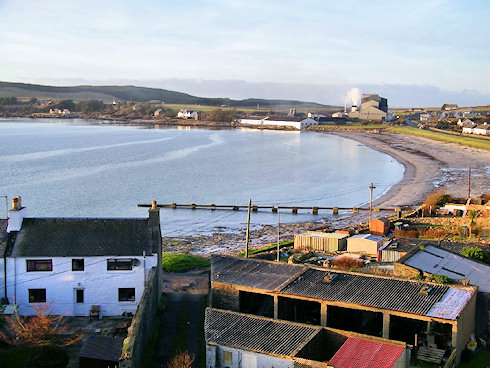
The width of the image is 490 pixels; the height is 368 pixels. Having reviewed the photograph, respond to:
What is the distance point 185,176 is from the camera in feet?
235

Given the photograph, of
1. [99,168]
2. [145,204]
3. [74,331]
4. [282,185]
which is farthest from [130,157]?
[74,331]

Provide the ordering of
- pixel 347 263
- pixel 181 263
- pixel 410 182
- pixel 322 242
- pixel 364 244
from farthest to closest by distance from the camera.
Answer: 1. pixel 410 182
2. pixel 322 242
3. pixel 364 244
4. pixel 181 263
5. pixel 347 263

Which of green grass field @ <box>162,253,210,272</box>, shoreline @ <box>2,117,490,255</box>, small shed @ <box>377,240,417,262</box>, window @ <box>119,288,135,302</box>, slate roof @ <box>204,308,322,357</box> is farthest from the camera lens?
shoreline @ <box>2,117,490,255</box>

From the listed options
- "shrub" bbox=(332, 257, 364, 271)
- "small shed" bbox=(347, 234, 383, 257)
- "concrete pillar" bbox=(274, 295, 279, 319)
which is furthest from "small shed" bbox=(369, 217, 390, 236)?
"concrete pillar" bbox=(274, 295, 279, 319)

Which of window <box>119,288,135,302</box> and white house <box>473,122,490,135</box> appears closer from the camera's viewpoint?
window <box>119,288,135,302</box>

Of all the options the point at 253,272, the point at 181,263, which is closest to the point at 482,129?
the point at 181,263

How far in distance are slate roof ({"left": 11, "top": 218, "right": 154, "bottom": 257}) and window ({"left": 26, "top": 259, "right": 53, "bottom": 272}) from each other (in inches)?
8.5

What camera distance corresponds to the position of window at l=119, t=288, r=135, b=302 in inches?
809

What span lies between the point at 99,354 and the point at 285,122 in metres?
171

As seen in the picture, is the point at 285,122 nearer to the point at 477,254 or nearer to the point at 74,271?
the point at 477,254

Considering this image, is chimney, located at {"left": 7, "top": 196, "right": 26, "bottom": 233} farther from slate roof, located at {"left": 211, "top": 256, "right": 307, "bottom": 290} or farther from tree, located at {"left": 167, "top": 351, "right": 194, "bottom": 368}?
tree, located at {"left": 167, "top": 351, "right": 194, "bottom": 368}

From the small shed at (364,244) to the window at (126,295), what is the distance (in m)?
12.7

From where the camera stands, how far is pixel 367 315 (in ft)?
59.7

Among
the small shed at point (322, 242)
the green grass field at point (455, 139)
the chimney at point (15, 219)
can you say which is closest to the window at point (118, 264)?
the chimney at point (15, 219)
